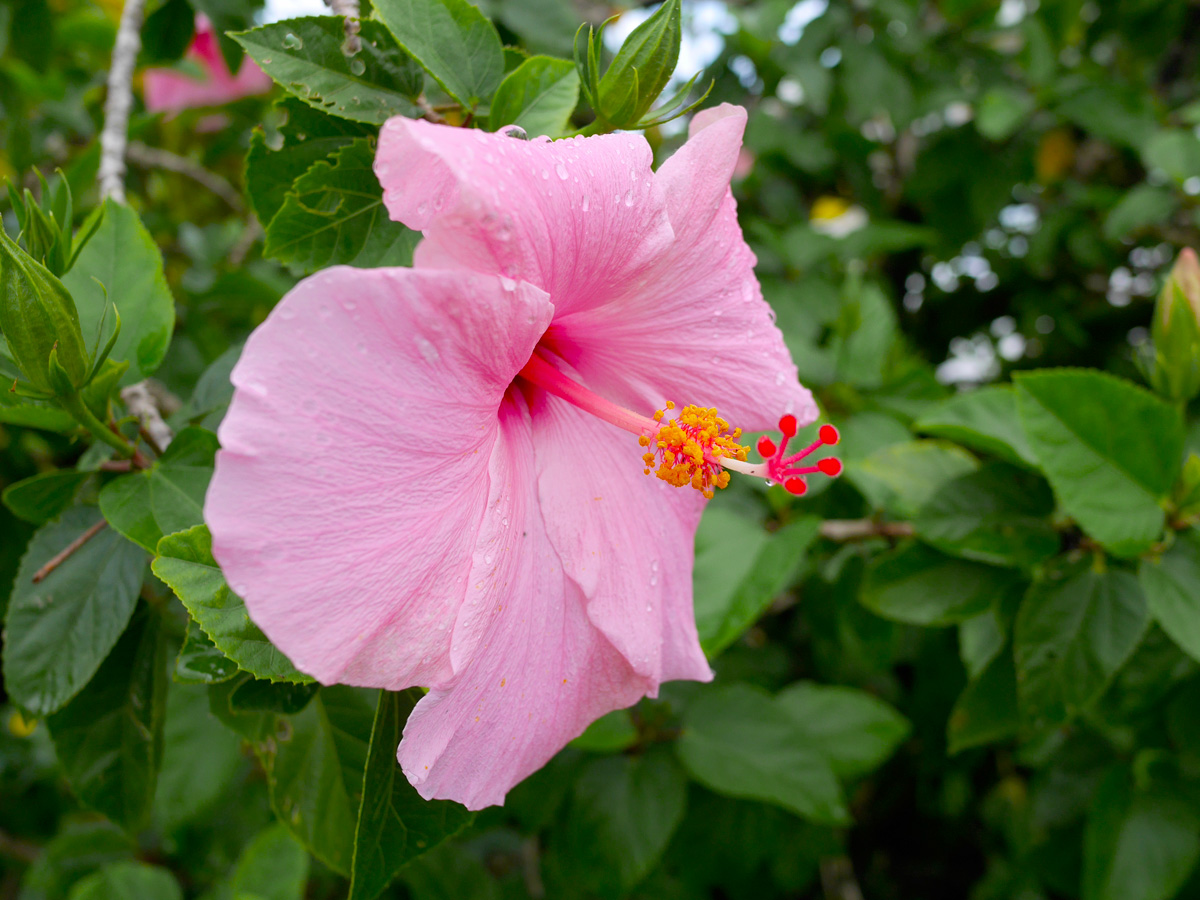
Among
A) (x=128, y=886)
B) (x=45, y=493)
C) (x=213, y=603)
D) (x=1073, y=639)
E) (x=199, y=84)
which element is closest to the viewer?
(x=213, y=603)

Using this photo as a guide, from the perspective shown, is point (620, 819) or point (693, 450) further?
point (620, 819)

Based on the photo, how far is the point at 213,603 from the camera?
83cm

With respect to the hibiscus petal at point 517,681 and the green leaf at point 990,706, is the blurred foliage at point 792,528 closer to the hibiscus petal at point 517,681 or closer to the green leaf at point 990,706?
the green leaf at point 990,706

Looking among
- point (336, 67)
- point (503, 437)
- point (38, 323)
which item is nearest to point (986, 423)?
point (503, 437)

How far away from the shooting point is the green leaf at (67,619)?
1060 mm

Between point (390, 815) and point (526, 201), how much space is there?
2.13ft

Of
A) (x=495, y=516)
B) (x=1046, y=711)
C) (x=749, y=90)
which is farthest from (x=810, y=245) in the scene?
(x=495, y=516)

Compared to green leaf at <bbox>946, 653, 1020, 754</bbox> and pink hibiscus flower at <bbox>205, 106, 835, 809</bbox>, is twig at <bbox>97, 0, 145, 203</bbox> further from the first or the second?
green leaf at <bbox>946, 653, 1020, 754</bbox>

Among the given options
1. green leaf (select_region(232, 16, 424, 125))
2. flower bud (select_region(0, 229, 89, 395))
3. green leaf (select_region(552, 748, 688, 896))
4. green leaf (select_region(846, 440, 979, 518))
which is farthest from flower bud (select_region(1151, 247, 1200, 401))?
flower bud (select_region(0, 229, 89, 395))

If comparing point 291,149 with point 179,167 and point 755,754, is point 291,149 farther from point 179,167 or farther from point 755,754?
point 179,167

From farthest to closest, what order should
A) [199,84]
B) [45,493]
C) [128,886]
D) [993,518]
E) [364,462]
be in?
[199,84] → [128,886] → [993,518] → [45,493] → [364,462]

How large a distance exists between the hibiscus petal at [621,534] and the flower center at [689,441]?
50 mm

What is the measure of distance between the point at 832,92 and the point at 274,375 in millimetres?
2702

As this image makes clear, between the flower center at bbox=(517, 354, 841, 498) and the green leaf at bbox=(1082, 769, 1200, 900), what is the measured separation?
129 cm
